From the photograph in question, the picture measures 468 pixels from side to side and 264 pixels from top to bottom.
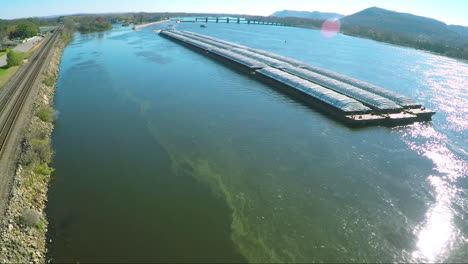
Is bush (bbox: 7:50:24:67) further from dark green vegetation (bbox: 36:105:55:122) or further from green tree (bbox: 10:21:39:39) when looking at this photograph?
green tree (bbox: 10:21:39:39)

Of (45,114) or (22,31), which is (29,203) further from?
(22,31)

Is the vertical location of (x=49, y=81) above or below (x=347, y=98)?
above

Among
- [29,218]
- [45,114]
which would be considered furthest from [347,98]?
[45,114]

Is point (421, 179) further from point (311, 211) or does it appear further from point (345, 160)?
point (311, 211)

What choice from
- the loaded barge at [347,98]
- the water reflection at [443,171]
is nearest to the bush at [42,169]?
the water reflection at [443,171]

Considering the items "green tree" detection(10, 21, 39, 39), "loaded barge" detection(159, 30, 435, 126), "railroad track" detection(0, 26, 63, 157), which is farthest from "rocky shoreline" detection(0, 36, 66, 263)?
"green tree" detection(10, 21, 39, 39)

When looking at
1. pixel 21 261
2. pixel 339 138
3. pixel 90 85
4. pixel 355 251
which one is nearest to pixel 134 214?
pixel 21 261
